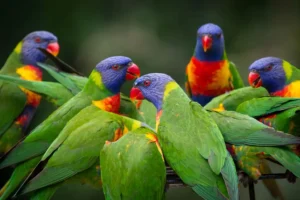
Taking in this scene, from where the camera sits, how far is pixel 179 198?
512cm

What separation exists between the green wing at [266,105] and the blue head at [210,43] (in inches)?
31.2

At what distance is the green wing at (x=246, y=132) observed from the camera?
2324 millimetres

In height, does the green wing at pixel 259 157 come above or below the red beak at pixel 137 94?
below

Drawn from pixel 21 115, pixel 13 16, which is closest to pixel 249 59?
pixel 13 16

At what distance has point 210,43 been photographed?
3.45 meters

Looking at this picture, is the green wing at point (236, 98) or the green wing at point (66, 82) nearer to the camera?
the green wing at point (236, 98)

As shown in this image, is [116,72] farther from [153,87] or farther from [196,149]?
[196,149]

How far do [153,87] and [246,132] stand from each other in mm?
517

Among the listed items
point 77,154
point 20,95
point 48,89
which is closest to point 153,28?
point 20,95

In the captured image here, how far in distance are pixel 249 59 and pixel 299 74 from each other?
7.83ft

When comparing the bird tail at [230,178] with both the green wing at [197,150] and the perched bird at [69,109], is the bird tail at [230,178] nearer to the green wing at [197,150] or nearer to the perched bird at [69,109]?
the green wing at [197,150]

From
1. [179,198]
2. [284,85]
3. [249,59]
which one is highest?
[284,85]

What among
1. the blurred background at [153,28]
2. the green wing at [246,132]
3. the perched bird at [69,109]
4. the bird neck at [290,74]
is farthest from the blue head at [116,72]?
the blurred background at [153,28]

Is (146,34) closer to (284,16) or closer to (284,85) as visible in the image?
(284,16)
